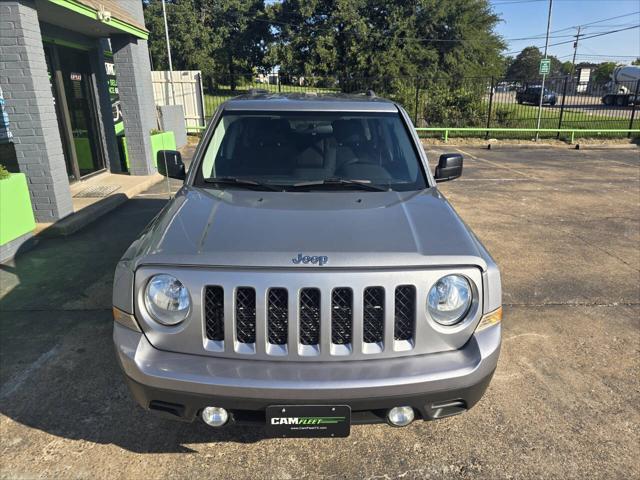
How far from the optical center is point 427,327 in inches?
84.1

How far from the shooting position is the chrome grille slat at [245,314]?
211 centimetres

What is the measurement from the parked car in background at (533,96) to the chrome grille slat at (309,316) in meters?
20.4

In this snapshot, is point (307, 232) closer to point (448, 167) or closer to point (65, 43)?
point (448, 167)

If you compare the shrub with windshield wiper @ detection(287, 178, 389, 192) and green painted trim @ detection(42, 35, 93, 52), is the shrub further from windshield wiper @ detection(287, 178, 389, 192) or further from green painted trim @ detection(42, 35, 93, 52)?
windshield wiper @ detection(287, 178, 389, 192)

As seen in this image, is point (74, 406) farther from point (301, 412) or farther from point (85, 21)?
point (85, 21)

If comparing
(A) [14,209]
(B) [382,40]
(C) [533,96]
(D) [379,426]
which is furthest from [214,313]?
(B) [382,40]

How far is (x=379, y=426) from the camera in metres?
2.80

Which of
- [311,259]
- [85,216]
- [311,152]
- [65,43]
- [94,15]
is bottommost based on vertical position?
[85,216]

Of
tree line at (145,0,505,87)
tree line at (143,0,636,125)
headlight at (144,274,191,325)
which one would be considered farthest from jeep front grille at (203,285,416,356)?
tree line at (145,0,505,87)

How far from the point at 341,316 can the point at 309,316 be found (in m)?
0.15

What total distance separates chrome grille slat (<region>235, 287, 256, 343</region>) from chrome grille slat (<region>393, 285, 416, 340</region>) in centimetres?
65

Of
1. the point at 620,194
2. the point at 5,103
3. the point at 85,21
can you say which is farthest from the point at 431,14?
the point at 5,103

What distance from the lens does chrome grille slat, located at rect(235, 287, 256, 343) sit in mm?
2105

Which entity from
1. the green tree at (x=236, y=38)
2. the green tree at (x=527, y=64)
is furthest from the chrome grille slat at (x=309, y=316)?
the green tree at (x=527, y=64)
